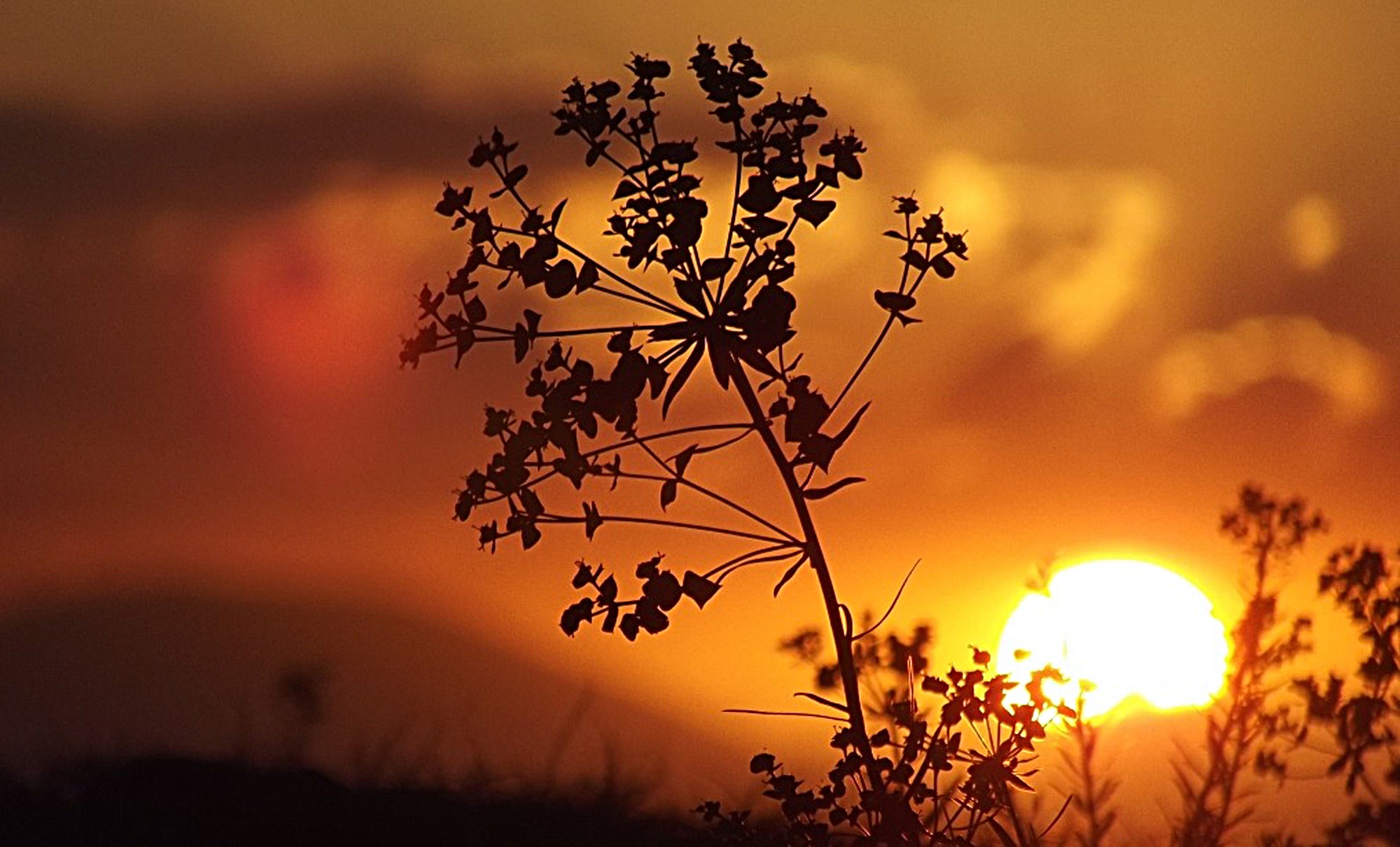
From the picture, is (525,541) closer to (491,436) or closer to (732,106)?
(491,436)

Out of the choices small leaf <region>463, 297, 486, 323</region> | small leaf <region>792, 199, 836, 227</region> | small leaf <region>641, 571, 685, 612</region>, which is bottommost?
small leaf <region>641, 571, 685, 612</region>

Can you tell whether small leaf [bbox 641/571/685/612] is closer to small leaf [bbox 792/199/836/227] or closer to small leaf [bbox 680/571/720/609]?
small leaf [bbox 680/571/720/609]

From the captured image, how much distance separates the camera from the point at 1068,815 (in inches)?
339

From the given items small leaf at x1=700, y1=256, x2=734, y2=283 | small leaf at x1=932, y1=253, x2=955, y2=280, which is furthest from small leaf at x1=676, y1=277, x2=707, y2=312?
small leaf at x1=932, y1=253, x2=955, y2=280

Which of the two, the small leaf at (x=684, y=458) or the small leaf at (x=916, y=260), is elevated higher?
the small leaf at (x=916, y=260)

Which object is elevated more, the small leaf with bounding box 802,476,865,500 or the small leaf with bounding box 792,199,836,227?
the small leaf with bounding box 792,199,836,227

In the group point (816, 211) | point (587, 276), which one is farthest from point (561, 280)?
point (816, 211)

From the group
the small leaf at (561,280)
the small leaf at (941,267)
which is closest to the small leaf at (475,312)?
the small leaf at (561,280)

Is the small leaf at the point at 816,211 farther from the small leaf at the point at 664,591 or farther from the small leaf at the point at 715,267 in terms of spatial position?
the small leaf at the point at 664,591

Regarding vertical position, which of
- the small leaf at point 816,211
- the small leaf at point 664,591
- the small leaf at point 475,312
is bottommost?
the small leaf at point 664,591

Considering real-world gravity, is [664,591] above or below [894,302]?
below

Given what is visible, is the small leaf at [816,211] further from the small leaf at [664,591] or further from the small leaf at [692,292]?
the small leaf at [664,591]

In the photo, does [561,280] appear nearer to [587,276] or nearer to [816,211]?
[587,276]

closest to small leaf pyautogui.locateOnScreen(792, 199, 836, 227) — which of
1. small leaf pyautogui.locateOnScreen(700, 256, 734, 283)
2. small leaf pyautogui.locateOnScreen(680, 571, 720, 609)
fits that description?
small leaf pyautogui.locateOnScreen(700, 256, 734, 283)
